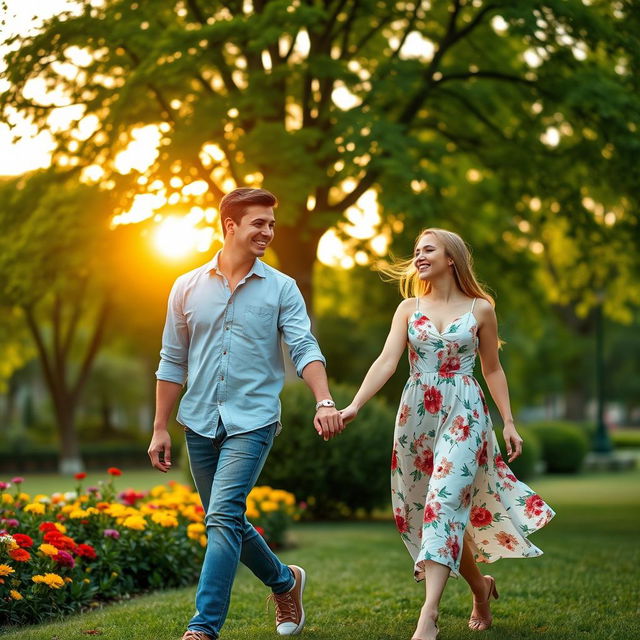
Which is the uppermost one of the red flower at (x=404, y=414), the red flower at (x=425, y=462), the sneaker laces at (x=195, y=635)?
the red flower at (x=404, y=414)

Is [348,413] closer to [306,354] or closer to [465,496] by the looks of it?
[306,354]

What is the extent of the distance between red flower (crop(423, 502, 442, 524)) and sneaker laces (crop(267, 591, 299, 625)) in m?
0.87

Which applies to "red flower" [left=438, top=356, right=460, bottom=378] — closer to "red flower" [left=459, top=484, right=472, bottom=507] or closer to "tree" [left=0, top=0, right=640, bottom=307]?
"red flower" [left=459, top=484, right=472, bottom=507]

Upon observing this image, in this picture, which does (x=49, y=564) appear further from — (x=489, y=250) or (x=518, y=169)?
(x=489, y=250)

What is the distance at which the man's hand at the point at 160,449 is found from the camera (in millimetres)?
5066

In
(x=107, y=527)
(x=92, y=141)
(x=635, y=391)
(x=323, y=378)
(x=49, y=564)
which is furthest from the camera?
(x=635, y=391)

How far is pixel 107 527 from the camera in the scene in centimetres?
702

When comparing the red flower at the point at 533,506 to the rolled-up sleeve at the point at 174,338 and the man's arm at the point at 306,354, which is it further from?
the rolled-up sleeve at the point at 174,338

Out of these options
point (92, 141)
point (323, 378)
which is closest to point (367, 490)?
point (92, 141)

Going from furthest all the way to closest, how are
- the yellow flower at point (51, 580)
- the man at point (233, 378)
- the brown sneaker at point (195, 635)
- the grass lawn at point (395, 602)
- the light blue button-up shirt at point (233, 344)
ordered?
the yellow flower at point (51, 580), the grass lawn at point (395, 602), the light blue button-up shirt at point (233, 344), the man at point (233, 378), the brown sneaker at point (195, 635)

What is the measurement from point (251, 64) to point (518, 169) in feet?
14.3

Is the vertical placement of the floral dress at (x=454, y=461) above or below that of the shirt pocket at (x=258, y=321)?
below

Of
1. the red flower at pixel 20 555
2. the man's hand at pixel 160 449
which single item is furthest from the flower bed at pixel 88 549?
the man's hand at pixel 160 449

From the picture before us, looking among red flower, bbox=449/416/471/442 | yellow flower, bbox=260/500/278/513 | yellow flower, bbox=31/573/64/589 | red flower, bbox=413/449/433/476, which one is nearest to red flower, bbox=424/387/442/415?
red flower, bbox=449/416/471/442
